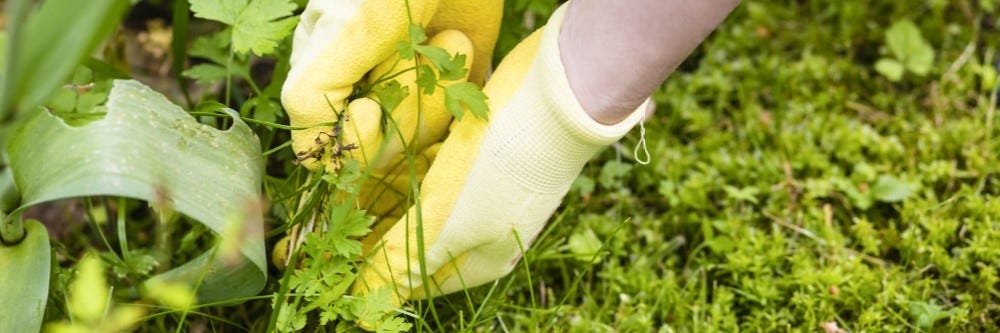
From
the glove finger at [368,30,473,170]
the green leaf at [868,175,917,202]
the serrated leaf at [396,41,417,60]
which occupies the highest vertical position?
the serrated leaf at [396,41,417,60]

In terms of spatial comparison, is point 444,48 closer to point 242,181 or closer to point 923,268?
point 242,181

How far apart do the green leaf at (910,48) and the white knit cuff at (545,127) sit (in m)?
1.03

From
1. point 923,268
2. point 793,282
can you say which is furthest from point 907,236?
point 793,282

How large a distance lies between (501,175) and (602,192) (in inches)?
22.7

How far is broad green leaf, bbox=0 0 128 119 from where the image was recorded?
23.0 inches

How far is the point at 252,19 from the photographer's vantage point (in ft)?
4.19

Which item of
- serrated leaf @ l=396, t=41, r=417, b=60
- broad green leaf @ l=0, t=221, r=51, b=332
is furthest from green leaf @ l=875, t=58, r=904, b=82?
broad green leaf @ l=0, t=221, r=51, b=332

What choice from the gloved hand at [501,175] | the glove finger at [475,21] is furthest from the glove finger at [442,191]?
the glove finger at [475,21]

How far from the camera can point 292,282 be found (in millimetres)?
1175

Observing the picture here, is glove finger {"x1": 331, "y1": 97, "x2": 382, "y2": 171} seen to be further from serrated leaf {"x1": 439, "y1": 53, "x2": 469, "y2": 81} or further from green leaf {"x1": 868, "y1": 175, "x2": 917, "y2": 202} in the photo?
green leaf {"x1": 868, "y1": 175, "x2": 917, "y2": 202}

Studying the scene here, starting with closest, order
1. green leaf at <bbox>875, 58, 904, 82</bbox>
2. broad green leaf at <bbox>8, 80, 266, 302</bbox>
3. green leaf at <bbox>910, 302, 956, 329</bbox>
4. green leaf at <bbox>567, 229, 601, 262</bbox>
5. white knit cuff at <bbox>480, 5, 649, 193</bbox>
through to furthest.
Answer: broad green leaf at <bbox>8, 80, 266, 302</bbox> → white knit cuff at <bbox>480, 5, 649, 193</bbox> → green leaf at <bbox>910, 302, 956, 329</bbox> → green leaf at <bbox>567, 229, 601, 262</bbox> → green leaf at <bbox>875, 58, 904, 82</bbox>

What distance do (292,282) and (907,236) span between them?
3.12 ft

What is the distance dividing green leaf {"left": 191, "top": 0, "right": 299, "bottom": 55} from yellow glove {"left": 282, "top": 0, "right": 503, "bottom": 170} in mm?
72

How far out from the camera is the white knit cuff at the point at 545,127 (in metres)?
1.12
